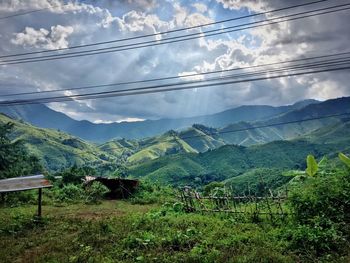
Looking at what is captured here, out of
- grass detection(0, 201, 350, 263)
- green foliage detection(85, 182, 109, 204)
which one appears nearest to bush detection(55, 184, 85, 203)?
green foliage detection(85, 182, 109, 204)

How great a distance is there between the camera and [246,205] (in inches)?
588

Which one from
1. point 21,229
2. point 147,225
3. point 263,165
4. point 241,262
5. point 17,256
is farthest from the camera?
point 263,165

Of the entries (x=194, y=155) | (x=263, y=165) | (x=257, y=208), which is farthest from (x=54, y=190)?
(x=194, y=155)

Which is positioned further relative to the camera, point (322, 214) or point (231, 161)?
point (231, 161)

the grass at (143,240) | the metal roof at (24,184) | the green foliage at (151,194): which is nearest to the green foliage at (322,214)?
the grass at (143,240)

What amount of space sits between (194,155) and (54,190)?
412 feet

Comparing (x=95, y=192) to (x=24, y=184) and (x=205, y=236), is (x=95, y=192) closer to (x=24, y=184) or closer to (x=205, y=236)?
(x=24, y=184)

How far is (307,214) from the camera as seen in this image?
12180 mm

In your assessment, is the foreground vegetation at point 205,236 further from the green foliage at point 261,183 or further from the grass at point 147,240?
the green foliage at point 261,183

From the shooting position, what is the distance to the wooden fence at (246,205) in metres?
14.0

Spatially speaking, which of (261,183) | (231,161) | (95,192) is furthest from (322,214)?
(231,161)

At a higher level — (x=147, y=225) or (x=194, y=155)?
(x=194, y=155)

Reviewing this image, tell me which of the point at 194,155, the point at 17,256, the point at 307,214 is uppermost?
the point at 194,155

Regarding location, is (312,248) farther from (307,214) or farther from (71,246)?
(71,246)
